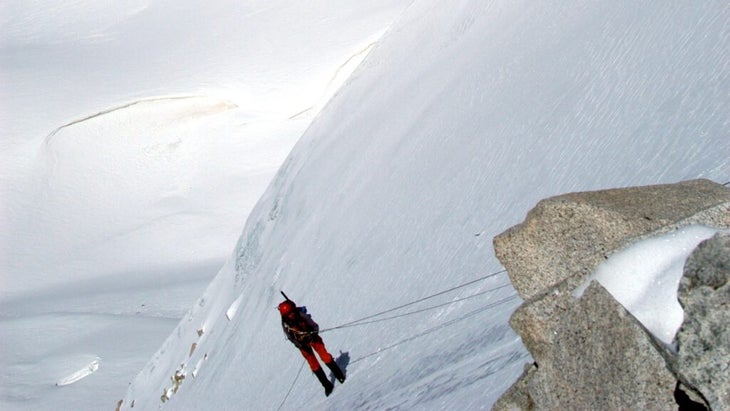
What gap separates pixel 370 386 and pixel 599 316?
4.49m

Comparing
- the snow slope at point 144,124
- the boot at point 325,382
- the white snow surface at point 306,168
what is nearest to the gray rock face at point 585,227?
the white snow surface at point 306,168

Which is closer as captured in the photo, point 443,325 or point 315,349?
point 315,349

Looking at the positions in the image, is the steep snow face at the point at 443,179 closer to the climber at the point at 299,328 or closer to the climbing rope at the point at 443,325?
the climbing rope at the point at 443,325

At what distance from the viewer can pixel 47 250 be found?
21.6 meters

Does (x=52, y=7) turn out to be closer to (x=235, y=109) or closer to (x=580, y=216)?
(x=235, y=109)

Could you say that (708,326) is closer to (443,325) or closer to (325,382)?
(443,325)

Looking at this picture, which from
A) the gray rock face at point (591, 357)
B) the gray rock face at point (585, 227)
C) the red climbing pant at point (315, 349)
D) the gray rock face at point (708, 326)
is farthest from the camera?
the red climbing pant at point (315, 349)

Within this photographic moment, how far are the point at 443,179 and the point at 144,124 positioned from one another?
12.6 meters

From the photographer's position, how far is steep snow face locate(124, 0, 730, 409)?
744 centimetres

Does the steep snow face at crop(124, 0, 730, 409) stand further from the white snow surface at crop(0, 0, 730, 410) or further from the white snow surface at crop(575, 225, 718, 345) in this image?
the white snow surface at crop(575, 225, 718, 345)

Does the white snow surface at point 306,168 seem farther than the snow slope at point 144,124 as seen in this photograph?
No

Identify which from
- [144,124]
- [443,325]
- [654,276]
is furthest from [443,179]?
[144,124]

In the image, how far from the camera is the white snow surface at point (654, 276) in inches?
131

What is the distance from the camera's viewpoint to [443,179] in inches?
426
